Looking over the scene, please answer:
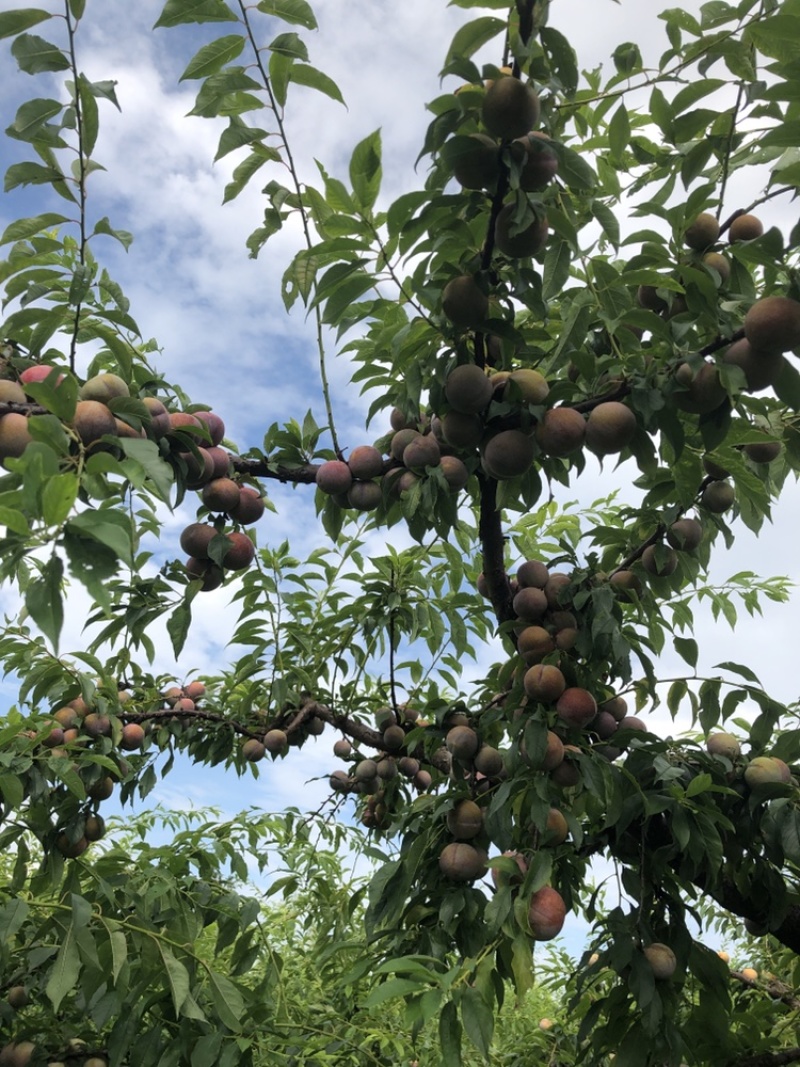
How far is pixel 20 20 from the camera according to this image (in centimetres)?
153

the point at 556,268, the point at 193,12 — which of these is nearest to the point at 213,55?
the point at 193,12

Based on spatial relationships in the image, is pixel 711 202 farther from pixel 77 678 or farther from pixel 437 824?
pixel 77 678

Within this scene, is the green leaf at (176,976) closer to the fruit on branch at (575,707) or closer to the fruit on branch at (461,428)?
the fruit on branch at (575,707)

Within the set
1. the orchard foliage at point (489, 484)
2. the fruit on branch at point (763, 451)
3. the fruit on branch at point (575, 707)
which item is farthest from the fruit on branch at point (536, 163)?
the fruit on branch at point (575, 707)

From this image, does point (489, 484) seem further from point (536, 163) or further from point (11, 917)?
point (11, 917)

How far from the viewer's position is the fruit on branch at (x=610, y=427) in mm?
1811

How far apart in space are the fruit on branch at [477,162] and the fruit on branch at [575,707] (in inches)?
53.4

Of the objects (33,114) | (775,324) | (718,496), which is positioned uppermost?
(33,114)

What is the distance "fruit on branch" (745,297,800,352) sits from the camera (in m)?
1.57

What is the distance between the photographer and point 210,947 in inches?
175

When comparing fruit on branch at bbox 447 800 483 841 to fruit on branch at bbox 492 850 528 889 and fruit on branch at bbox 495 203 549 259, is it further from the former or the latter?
fruit on branch at bbox 495 203 549 259

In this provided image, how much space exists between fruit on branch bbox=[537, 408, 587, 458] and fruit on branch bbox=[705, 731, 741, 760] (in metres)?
1.18

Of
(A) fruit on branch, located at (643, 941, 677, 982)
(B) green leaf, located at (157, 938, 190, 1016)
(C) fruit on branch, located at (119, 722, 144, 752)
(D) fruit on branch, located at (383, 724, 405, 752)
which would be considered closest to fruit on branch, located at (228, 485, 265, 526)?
(B) green leaf, located at (157, 938, 190, 1016)

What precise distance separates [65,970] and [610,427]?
1984 millimetres
